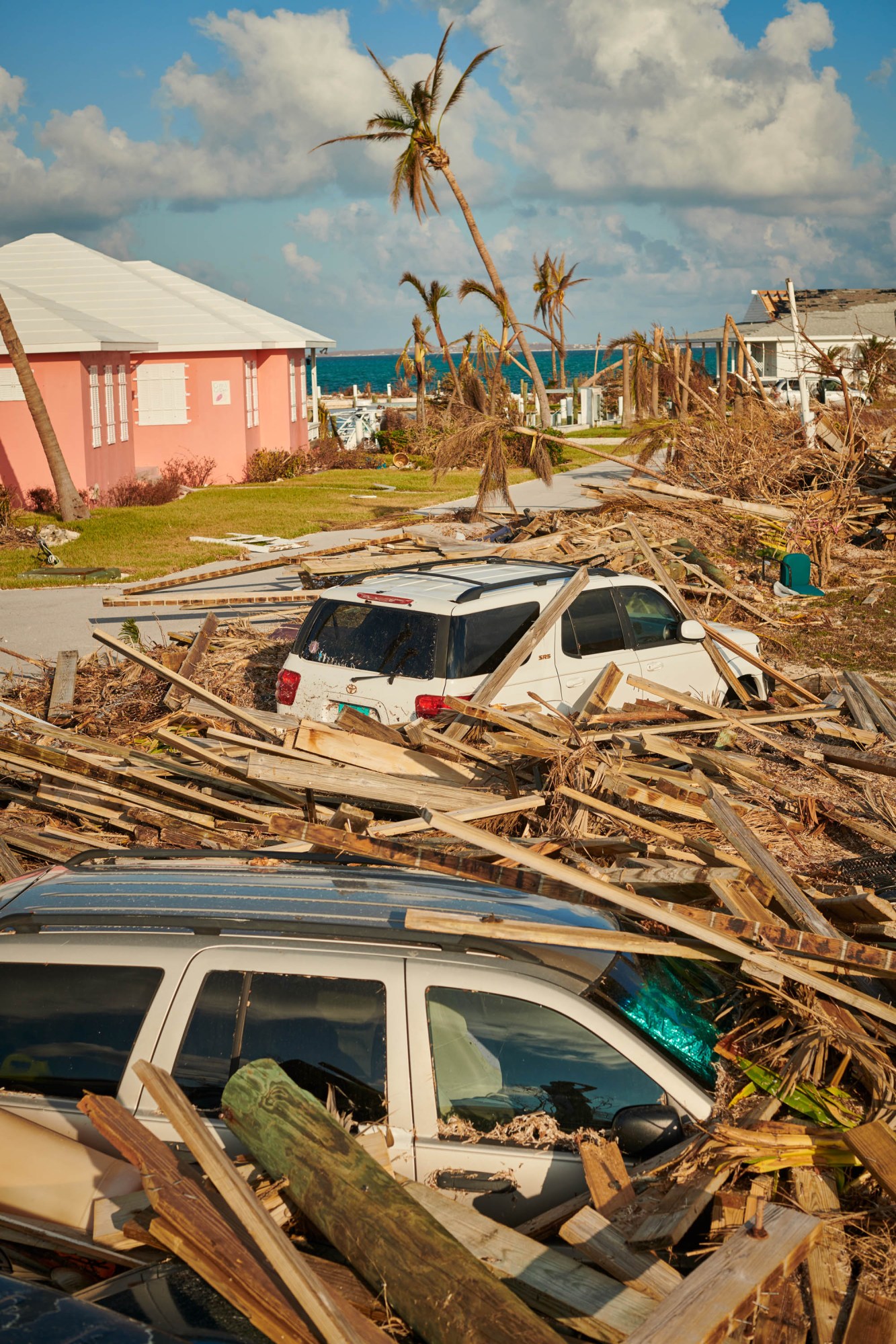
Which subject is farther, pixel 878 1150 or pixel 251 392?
pixel 251 392

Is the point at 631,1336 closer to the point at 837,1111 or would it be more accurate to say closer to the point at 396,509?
the point at 837,1111

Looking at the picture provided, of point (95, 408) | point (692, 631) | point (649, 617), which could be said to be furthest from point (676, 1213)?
point (95, 408)

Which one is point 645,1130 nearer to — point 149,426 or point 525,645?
point 525,645

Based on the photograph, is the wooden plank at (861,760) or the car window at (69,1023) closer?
the car window at (69,1023)

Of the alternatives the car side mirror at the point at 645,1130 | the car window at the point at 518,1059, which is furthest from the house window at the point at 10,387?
the car side mirror at the point at 645,1130

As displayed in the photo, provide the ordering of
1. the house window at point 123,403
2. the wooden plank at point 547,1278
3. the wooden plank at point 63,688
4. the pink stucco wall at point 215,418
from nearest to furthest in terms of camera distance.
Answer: the wooden plank at point 547,1278 → the wooden plank at point 63,688 → the house window at point 123,403 → the pink stucco wall at point 215,418

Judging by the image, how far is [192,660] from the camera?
11320 mm

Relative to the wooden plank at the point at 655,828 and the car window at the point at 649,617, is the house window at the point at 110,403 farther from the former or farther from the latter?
the wooden plank at the point at 655,828

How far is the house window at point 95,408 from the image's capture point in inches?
1096

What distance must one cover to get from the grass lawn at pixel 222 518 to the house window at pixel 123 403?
94.4 inches

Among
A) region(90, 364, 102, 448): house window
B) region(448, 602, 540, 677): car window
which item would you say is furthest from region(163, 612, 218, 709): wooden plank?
region(90, 364, 102, 448): house window

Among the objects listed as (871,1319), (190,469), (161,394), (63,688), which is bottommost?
(871,1319)

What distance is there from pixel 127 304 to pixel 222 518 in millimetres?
10868

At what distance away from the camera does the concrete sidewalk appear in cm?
1466
